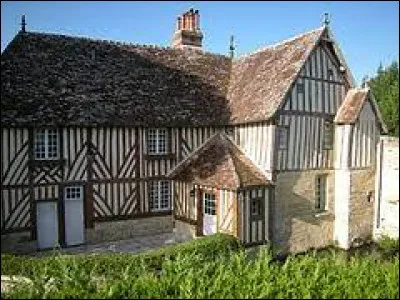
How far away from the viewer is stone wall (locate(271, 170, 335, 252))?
1523cm

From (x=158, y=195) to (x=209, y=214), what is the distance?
2.07 metres

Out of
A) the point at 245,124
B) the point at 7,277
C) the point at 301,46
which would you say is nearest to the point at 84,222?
the point at 7,277

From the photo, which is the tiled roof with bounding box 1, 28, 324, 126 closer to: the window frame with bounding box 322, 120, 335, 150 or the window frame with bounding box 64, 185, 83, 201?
the window frame with bounding box 64, 185, 83, 201

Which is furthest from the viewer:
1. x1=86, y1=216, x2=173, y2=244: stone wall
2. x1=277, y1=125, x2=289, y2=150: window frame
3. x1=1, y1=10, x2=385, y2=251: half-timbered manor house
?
x1=277, y1=125, x2=289, y2=150: window frame

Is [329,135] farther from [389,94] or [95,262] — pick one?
[389,94]

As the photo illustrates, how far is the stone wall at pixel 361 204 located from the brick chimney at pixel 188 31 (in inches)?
341

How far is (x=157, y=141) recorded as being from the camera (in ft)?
50.6

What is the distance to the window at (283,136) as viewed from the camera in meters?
15.1

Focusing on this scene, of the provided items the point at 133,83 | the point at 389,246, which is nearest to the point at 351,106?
the point at 389,246

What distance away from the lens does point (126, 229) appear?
594 inches

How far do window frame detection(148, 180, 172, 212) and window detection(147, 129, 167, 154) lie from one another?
108 cm

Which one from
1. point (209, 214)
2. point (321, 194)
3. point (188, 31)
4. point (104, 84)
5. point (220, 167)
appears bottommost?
point (209, 214)

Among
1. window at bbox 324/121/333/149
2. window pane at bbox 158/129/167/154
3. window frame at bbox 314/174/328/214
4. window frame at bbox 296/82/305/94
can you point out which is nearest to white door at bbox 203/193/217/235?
window pane at bbox 158/129/167/154

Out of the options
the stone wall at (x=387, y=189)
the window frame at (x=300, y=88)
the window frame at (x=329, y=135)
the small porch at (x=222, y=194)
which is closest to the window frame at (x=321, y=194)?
the window frame at (x=329, y=135)
